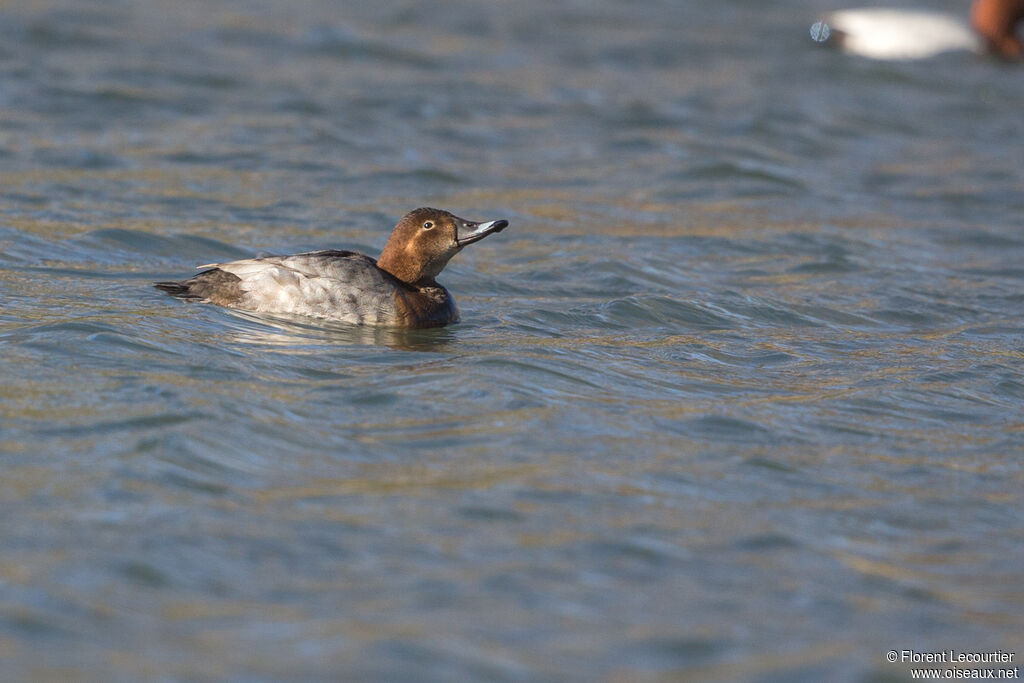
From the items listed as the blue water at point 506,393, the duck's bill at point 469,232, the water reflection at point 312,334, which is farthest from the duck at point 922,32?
the water reflection at point 312,334

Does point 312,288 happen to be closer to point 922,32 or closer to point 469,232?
point 469,232

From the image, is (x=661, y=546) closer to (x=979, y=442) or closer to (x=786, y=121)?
(x=979, y=442)

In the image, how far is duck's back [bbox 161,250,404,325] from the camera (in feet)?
27.6

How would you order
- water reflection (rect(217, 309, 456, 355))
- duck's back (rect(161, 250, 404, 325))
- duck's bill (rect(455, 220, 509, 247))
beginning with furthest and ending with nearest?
duck's bill (rect(455, 220, 509, 247)) < duck's back (rect(161, 250, 404, 325)) < water reflection (rect(217, 309, 456, 355))

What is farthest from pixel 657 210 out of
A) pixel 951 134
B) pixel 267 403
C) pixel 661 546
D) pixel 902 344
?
pixel 661 546

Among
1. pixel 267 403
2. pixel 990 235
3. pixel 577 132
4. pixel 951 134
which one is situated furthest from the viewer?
pixel 951 134

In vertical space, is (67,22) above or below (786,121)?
above

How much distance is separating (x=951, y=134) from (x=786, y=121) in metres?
1.91

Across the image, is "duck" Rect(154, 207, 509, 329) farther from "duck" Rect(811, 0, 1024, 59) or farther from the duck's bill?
"duck" Rect(811, 0, 1024, 59)

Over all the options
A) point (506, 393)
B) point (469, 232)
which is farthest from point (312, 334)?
point (506, 393)

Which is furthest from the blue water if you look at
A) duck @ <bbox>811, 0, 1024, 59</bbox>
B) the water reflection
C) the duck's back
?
duck @ <bbox>811, 0, 1024, 59</bbox>

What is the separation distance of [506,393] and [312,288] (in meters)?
1.56

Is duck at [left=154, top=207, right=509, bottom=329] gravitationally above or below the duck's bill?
below

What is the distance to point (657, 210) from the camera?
1303cm
